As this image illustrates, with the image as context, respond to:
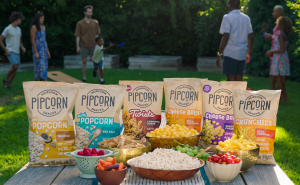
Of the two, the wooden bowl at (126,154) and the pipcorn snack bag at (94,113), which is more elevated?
the pipcorn snack bag at (94,113)

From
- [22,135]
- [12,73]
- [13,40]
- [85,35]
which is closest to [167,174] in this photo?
[22,135]

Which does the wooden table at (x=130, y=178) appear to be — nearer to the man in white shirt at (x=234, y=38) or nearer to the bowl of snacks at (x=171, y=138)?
the bowl of snacks at (x=171, y=138)

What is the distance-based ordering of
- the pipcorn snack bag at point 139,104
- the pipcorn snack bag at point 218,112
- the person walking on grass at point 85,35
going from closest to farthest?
the pipcorn snack bag at point 218,112
the pipcorn snack bag at point 139,104
the person walking on grass at point 85,35

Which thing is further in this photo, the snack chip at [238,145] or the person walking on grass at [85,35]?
the person walking on grass at [85,35]

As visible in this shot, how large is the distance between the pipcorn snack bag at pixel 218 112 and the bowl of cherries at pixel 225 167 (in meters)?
0.48

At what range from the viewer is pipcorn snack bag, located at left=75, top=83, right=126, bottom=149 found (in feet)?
6.28

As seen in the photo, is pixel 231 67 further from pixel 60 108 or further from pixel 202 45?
pixel 202 45

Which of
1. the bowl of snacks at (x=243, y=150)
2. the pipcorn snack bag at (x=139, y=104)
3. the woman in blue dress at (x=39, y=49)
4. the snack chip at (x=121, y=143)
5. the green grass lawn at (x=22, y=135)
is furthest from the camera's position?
the woman in blue dress at (x=39, y=49)

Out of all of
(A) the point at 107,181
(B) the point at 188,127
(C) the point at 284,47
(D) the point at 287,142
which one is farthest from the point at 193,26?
(A) the point at 107,181

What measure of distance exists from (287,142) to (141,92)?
249 cm

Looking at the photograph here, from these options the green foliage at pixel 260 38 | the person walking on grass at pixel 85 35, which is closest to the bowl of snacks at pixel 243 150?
the person walking on grass at pixel 85 35

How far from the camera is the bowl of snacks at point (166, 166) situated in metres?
1.47

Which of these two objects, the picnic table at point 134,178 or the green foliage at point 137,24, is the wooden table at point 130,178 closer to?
the picnic table at point 134,178

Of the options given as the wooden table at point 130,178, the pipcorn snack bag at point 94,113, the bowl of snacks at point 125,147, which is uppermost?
the pipcorn snack bag at point 94,113
